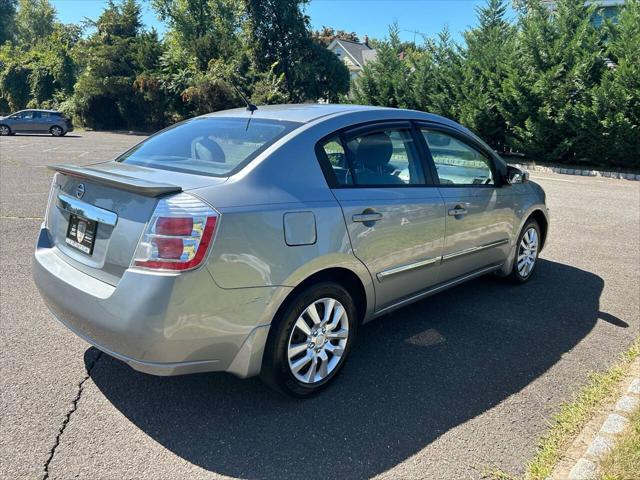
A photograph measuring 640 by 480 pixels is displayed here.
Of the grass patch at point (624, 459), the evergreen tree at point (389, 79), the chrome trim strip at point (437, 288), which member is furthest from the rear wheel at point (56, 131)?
the grass patch at point (624, 459)

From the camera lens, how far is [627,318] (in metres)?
4.48

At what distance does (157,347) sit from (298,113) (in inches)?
72.3

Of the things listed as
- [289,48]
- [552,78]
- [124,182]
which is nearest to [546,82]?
[552,78]

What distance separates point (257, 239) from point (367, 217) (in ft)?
2.83

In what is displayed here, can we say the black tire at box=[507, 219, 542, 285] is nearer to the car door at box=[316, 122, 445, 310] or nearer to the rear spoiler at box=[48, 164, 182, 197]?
the car door at box=[316, 122, 445, 310]

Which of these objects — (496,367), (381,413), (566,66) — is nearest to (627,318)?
(496,367)

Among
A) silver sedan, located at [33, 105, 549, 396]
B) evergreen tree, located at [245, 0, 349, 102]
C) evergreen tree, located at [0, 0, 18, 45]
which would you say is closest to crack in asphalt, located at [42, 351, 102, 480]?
silver sedan, located at [33, 105, 549, 396]

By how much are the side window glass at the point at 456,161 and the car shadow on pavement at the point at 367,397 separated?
1175 millimetres

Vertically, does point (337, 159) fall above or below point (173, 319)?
above

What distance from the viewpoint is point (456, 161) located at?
4.30 m

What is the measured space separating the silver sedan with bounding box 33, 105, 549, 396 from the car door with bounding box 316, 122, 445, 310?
0.01 metres

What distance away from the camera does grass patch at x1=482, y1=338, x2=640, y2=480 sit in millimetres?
2508

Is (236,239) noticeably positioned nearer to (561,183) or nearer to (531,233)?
(531,233)

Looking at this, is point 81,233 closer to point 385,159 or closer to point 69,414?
point 69,414
